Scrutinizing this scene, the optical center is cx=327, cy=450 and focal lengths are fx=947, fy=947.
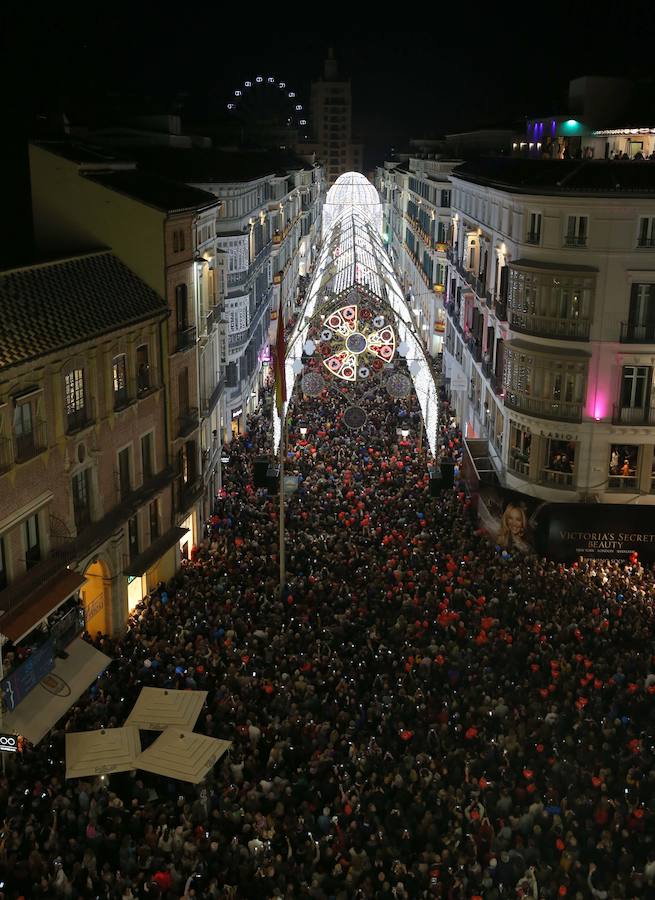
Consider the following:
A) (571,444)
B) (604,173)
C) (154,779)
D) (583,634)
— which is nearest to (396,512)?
(571,444)

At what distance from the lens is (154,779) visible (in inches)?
914

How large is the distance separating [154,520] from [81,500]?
5716 mm

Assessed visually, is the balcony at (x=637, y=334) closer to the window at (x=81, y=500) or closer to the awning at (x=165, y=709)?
the window at (x=81, y=500)

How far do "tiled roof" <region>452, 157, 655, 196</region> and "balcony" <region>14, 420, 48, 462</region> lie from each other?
21.7 meters

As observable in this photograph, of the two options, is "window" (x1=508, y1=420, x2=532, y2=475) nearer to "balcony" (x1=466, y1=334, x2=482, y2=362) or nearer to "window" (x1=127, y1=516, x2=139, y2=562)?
"balcony" (x1=466, y1=334, x2=482, y2=362)

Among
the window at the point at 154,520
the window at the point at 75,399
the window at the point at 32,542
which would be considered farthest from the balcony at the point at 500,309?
the window at the point at 32,542

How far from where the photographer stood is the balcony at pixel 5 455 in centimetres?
2353

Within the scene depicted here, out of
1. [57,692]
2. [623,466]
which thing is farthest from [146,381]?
[623,466]

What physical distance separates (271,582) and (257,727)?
9262 millimetres

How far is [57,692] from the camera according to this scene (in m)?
24.8

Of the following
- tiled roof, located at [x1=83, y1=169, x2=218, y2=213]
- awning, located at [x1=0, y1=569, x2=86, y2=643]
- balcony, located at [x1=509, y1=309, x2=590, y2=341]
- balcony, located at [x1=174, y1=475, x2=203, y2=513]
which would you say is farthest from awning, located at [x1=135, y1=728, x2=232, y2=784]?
balcony, located at [x1=509, y1=309, x2=590, y2=341]

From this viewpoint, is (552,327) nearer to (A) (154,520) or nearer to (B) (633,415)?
(B) (633,415)

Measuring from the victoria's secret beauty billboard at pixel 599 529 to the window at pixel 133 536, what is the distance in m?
15.7

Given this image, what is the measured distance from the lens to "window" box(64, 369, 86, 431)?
27125 mm
